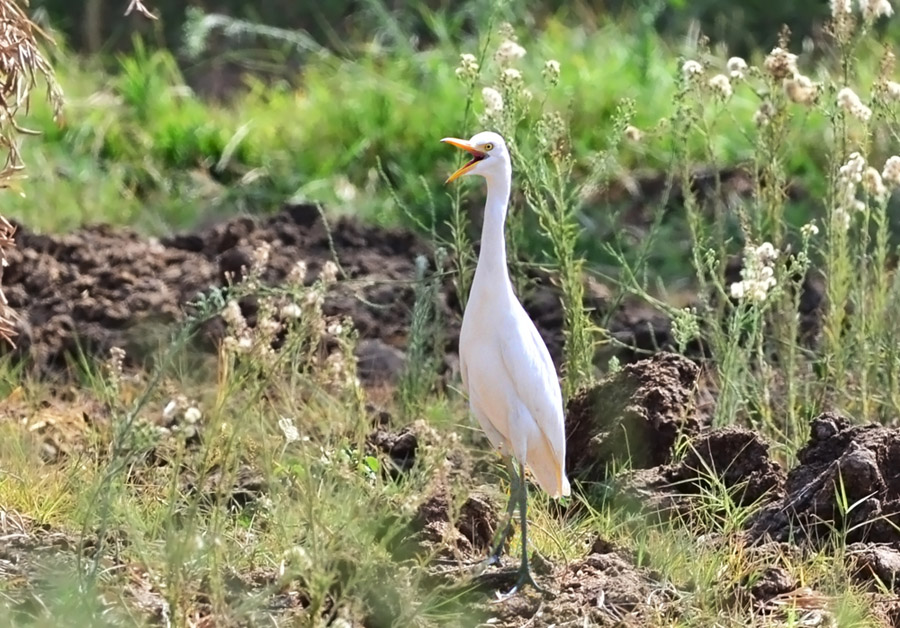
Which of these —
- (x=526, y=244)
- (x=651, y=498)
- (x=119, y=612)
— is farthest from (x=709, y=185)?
(x=119, y=612)

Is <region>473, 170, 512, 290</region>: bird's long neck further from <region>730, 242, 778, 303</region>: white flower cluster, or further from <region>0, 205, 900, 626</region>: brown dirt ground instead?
<region>730, 242, 778, 303</region>: white flower cluster

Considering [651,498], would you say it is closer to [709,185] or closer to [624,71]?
[709,185]

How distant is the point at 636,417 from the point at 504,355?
2.24 ft

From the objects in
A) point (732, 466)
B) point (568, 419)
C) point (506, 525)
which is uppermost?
point (506, 525)

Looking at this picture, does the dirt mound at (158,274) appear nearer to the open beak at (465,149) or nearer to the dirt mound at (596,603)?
the open beak at (465,149)

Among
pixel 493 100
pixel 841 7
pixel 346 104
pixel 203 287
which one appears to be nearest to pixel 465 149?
pixel 493 100

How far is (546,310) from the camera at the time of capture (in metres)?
6.00

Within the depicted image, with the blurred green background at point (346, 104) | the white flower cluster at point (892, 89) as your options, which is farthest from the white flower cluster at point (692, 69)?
the blurred green background at point (346, 104)

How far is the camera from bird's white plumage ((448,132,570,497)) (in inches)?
145

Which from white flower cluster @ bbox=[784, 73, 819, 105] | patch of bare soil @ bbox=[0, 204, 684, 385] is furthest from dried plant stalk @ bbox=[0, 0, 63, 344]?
white flower cluster @ bbox=[784, 73, 819, 105]

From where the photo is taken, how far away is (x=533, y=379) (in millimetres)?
3721

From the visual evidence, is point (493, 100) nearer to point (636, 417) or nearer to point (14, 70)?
point (636, 417)

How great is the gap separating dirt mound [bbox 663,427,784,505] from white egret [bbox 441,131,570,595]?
492 mm

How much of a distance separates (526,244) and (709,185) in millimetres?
1430
